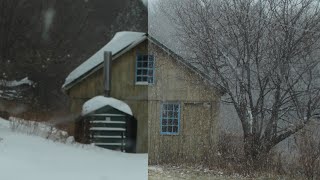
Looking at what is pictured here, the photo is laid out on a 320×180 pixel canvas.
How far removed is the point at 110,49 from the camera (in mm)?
1256

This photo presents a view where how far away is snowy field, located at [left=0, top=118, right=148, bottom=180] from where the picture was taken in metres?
1.21

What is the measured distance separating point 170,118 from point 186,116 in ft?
0.41

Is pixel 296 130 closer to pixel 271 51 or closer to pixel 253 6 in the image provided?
pixel 271 51

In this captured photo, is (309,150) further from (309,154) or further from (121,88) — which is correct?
(121,88)

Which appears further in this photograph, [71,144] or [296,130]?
[296,130]

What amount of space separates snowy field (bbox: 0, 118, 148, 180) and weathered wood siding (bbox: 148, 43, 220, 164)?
174cm

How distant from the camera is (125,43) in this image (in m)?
1.24

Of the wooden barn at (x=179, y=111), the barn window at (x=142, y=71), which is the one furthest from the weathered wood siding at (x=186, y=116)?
the barn window at (x=142, y=71)

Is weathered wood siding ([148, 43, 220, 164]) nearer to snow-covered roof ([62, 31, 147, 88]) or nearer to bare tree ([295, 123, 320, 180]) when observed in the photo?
bare tree ([295, 123, 320, 180])

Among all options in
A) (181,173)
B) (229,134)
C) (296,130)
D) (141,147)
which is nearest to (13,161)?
(141,147)

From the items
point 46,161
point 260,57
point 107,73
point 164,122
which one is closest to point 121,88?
point 107,73

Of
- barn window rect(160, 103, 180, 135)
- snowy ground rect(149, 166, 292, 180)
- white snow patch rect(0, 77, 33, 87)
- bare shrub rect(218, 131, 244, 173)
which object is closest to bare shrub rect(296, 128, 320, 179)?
snowy ground rect(149, 166, 292, 180)

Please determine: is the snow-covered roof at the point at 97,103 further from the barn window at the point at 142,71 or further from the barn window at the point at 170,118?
the barn window at the point at 170,118

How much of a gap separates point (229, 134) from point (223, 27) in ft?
2.72
